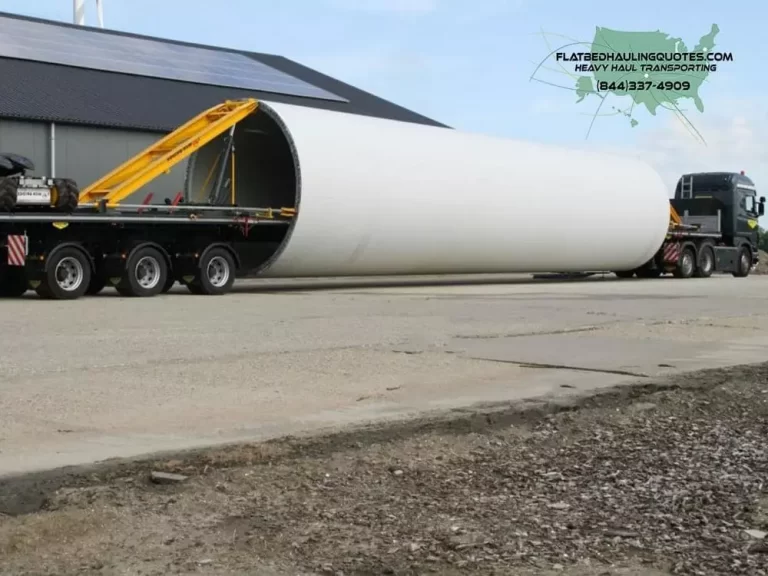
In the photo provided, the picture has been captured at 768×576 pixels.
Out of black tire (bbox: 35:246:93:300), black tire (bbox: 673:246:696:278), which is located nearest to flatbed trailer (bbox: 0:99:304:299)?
black tire (bbox: 35:246:93:300)

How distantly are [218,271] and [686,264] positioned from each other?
18.6 meters

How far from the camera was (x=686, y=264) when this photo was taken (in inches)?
1368

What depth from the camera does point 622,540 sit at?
4.84 meters

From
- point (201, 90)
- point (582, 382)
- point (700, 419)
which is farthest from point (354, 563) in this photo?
point (201, 90)

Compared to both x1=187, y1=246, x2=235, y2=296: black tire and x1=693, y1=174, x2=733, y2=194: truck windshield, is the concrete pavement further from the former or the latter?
x1=693, y1=174, x2=733, y2=194: truck windshield

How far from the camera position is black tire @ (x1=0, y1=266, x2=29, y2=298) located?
2028 centimetres

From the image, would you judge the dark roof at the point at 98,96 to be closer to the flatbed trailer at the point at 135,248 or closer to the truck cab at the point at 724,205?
the flatbed trailer at the point at 135,248

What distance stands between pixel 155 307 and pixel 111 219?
9.30 feet

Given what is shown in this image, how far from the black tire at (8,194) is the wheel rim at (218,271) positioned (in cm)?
442

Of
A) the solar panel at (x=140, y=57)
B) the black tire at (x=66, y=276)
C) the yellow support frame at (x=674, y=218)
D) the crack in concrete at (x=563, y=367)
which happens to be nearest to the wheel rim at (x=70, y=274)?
the black tire at (x=66, y=276)

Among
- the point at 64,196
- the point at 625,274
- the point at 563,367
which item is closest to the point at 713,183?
the point at 625,274

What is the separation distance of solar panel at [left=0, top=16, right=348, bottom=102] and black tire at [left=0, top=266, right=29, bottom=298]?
54.2 feet

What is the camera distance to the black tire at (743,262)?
36938mm

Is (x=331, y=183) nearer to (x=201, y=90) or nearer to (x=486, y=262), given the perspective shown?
(x=486, y=262)
